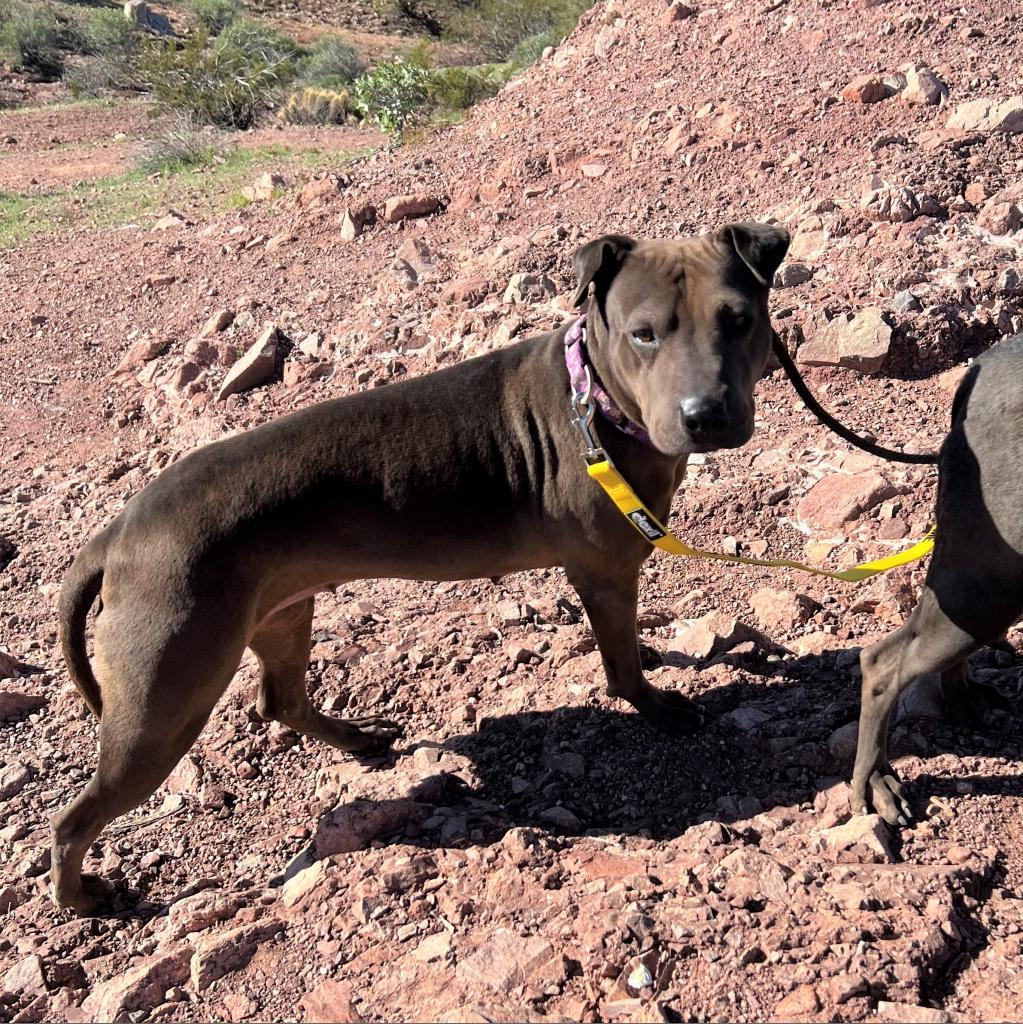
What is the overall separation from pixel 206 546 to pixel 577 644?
6.94 feet

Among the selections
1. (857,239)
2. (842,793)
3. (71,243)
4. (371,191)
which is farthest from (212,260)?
(842,793)

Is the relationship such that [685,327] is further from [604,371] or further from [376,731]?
[376,731]

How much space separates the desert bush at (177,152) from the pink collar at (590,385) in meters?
14.2

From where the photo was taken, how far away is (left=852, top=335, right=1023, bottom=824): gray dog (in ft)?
11.2

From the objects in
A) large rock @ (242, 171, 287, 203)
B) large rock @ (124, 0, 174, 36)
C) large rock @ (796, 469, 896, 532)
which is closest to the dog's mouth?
large rock @ (796, 469, 896, 532)

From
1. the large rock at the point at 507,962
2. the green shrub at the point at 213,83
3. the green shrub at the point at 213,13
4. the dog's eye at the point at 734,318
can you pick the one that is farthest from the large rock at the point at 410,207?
the green shrub at the point at 213,13

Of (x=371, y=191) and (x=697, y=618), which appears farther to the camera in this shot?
(x=371, y=191)

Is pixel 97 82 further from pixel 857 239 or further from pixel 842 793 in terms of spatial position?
pixel 842 793

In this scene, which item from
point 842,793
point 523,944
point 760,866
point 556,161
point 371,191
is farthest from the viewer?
point 371,191

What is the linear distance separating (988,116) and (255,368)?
20.1 feet

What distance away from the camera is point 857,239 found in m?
7.73

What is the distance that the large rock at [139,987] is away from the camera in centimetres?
354

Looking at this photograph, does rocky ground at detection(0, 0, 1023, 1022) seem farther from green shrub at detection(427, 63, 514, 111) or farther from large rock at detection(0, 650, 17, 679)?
green shrub at detection(427, 63, 514, 111)

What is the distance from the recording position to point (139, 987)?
141 inches
